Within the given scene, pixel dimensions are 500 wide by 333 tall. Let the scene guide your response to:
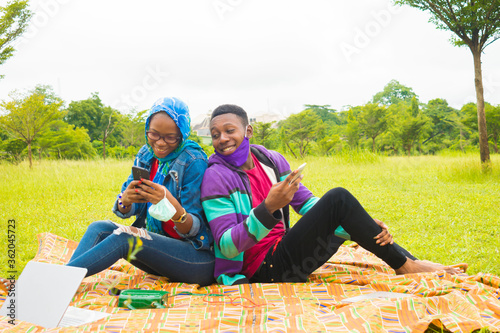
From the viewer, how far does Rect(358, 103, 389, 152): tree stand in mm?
21375

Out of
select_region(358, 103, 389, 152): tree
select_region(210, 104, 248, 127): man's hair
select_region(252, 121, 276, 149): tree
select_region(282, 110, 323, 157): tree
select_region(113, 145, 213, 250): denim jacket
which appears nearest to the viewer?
select_region(113, 145, 213, 250): denim jacket

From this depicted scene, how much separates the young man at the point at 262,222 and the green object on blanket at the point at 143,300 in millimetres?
410

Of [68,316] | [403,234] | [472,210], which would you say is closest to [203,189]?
[68,316]

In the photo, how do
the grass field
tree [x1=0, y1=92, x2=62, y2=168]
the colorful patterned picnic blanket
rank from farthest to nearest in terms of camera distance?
tree [x1=0, y1=92, x2=62, y2=168], the grass field, the colorful patterned picnic blanket

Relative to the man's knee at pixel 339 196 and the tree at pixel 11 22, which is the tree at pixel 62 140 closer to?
the tree at pixel 11 22

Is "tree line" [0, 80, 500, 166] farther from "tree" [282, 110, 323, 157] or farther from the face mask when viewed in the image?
the face mask

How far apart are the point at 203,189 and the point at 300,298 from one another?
0.84 m

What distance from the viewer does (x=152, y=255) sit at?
2395 mm

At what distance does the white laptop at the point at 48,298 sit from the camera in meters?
1.97

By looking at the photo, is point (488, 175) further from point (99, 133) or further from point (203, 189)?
point (99, 133)

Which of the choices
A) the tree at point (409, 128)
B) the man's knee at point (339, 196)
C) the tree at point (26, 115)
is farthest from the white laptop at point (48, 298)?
the tree at point (409, 128)

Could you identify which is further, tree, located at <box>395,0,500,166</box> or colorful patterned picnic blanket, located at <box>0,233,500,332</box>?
tree, located at <box>395,0,500,166</box>

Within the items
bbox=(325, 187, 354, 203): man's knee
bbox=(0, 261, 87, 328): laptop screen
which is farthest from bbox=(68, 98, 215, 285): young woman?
bbox=(325, 187, 354, 203): man's knee

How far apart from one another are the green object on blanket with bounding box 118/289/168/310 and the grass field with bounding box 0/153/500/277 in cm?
190
